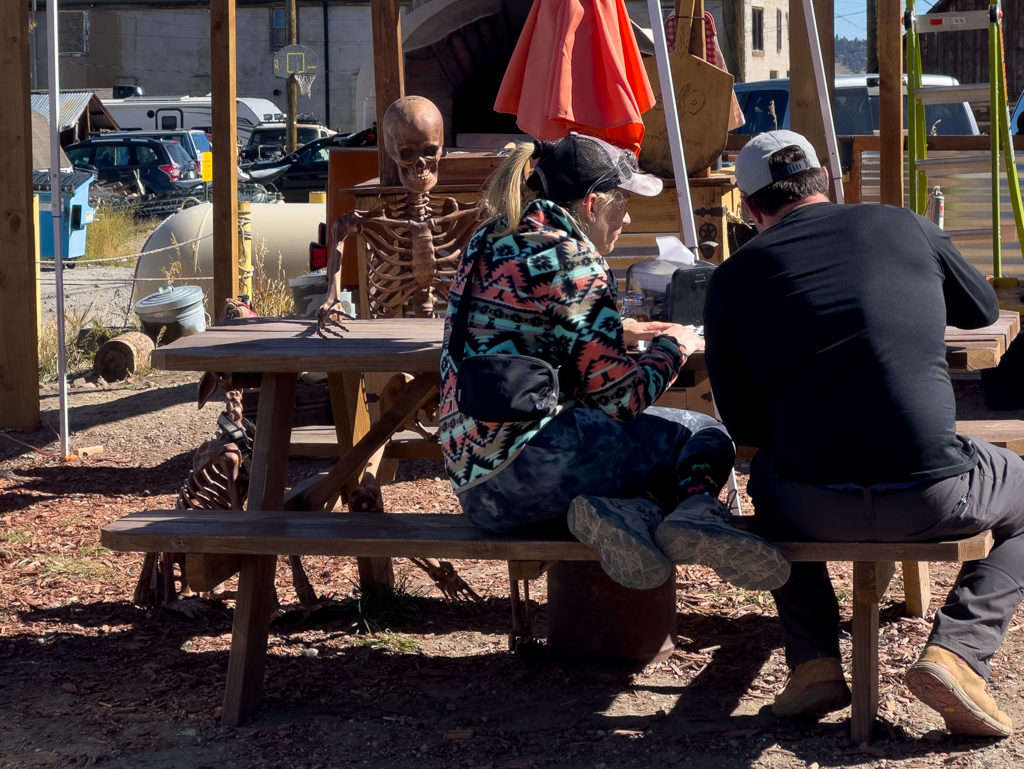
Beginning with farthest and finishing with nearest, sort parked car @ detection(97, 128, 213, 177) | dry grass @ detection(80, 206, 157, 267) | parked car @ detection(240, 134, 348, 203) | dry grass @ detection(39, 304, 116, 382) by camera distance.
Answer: parked car @ detection(97, 128, 213, 177) → parked car @ detection(240, 134, 348, 203) → dry grass @ detection(80, 206, 157, 267) → dry grass @ detection(39, 304, 116, 382)

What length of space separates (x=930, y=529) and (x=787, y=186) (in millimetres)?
816

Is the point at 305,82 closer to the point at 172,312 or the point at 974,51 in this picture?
the point at 974,51

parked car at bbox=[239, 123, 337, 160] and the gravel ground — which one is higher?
parked car at bbox=[239, 123, 337, 160]

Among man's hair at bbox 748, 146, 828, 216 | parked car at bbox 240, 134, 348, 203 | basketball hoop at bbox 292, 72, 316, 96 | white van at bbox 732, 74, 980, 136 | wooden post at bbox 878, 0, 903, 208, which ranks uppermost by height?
basketball hoop at bbox 292, 72, 316, 96

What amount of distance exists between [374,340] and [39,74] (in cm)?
4209

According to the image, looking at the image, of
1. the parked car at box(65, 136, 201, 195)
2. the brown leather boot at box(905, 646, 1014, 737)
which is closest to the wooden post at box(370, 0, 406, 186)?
the brown leather boot at box(905, 646, 1014, 737)

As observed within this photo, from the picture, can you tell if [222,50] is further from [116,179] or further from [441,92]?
[116,179]

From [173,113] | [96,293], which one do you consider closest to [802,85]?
[96,293]

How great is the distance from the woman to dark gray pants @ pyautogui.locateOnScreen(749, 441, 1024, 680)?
14cm

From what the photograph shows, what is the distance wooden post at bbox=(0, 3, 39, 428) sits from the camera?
718 cm

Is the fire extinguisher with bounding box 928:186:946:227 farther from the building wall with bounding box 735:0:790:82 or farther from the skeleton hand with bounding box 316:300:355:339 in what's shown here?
the building wall with bounding box 735:0:790:82

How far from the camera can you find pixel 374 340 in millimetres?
3773

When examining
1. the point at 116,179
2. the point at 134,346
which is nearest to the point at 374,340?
the point at 134,346

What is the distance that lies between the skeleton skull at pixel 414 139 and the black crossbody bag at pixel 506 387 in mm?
2296
